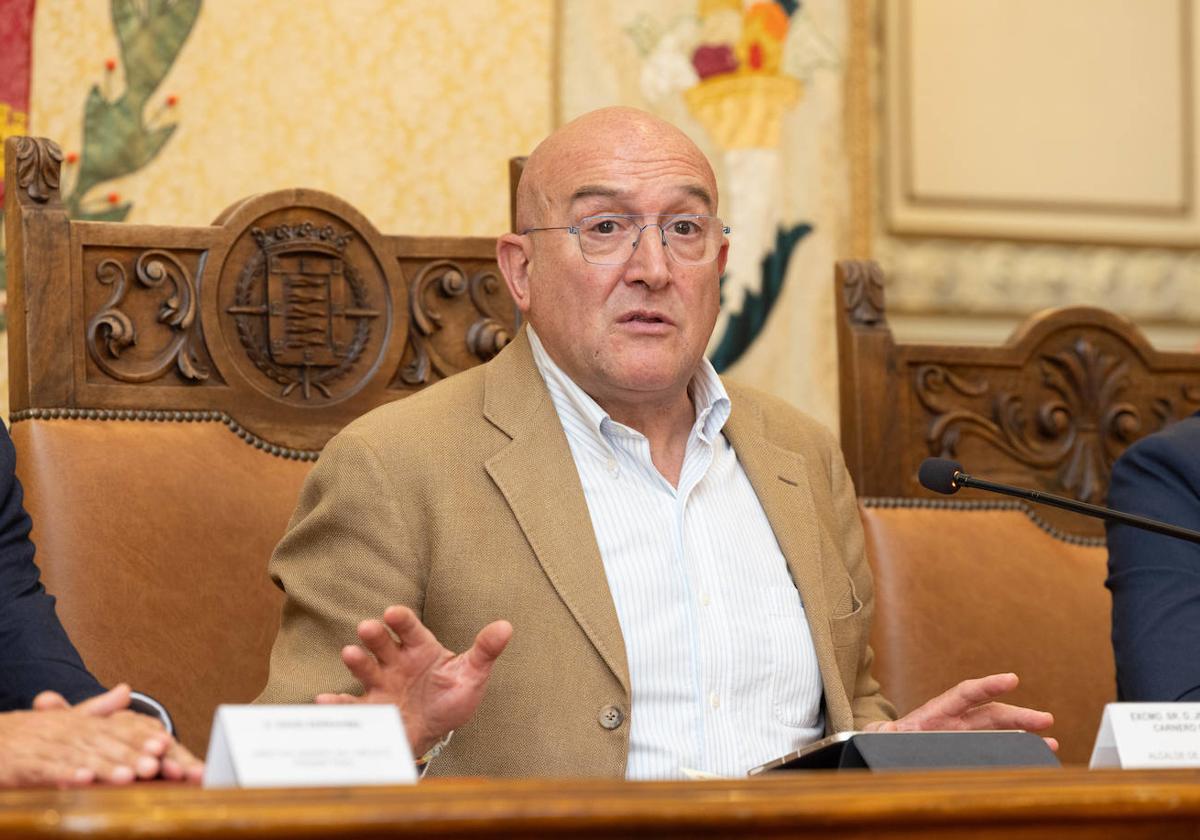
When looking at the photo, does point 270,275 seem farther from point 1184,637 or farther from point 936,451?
point 1184,637

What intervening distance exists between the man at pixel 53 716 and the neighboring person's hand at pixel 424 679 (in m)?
0.23

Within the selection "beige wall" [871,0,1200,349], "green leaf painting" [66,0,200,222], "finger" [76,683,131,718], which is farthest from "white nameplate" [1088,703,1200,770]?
"beige wall" [871,0,1200,349]

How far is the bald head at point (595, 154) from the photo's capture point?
7.77 feet

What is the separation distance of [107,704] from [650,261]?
106 cm

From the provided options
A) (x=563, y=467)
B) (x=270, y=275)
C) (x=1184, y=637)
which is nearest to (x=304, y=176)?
(x=270, y=275)

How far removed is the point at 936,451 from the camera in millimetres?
2836

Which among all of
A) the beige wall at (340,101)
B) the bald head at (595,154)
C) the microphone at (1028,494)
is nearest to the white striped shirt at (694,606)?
the bald head at (595,154)

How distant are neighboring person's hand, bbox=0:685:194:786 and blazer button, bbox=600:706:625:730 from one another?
0.64 metres

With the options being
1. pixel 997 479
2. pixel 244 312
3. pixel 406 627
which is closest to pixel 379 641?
pixel 406 627

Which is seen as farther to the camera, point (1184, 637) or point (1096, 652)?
point (1096, 652)

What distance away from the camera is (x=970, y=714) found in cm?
198

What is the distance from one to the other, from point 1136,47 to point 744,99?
1.16 metres

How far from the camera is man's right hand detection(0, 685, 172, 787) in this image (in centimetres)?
140

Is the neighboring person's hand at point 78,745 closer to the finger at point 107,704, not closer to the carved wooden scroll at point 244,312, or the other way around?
the finger at point 107,704
